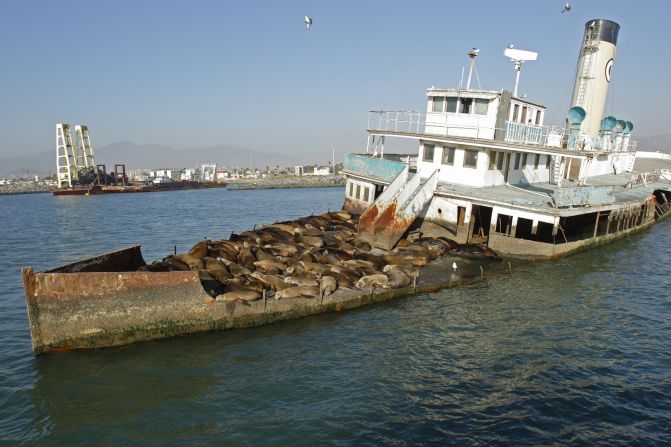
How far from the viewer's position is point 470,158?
1211 inches

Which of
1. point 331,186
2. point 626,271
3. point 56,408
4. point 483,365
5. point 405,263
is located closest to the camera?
point 56,408

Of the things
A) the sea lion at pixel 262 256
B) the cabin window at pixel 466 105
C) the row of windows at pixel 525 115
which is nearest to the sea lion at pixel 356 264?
the sea lion at pixel 262 256

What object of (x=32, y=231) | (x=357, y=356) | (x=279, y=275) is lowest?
(x=32, y=231)

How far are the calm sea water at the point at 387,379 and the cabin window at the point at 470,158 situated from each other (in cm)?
1032

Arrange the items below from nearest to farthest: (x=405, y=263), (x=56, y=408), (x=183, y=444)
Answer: (x=183, y=444), (x=56, y=408), (x=405, y=263)

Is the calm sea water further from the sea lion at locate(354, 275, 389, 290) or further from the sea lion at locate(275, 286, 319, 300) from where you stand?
the sea lion at locate(275, 286, 319, 300)

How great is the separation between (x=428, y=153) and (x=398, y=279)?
1446cm

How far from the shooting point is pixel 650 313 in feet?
67.1

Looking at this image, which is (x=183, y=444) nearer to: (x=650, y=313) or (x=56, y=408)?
(x=56, y=408)

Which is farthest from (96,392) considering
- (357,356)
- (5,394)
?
(357,356)

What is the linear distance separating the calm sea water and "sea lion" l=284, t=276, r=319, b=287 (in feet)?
5.09

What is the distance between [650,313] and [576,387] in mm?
9331

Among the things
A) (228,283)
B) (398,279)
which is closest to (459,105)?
(398,279)

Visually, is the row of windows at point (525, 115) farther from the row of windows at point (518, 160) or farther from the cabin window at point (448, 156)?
the cabin window at point (448, 156)
